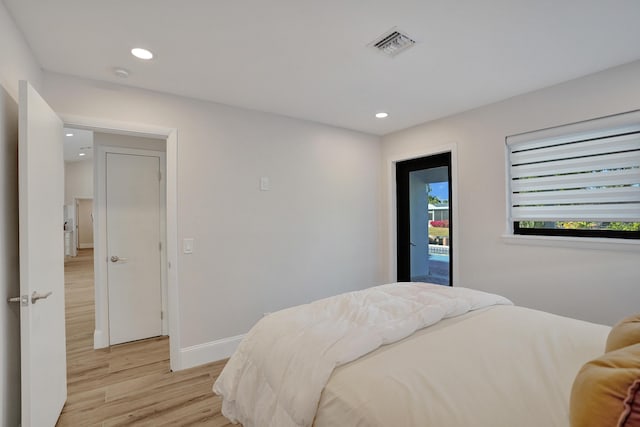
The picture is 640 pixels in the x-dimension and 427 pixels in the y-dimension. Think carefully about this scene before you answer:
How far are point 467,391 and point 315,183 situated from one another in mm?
2812

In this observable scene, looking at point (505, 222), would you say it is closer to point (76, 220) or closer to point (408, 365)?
point (408, 365)

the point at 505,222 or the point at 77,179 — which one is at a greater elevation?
the point at 77,179

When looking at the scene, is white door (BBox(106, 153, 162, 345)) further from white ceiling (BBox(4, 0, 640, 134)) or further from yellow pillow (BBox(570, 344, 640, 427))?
yellow pillow (BBox(570, 344, 640, 427))

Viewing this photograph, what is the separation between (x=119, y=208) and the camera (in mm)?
3418

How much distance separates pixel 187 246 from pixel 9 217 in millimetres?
1276

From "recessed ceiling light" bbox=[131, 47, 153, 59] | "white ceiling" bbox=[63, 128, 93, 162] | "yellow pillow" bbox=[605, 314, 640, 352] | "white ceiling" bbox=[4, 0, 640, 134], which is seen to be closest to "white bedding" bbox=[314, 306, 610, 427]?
"yellow pillow" bbox=[605, 314, 640, 352]

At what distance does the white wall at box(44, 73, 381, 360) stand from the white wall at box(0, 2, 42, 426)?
68cm

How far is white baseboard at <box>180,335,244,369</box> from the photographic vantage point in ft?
9.16

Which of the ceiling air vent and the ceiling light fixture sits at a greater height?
the ceiling air vent

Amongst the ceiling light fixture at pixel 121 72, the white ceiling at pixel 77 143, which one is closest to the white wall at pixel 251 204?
the ceiling light fixture at pixel 121 72

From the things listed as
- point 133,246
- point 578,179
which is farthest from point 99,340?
point 578,179

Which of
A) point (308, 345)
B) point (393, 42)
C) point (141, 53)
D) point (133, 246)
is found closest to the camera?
point (308, 345)

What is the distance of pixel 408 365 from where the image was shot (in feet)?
4.02

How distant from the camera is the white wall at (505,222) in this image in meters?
2.30
